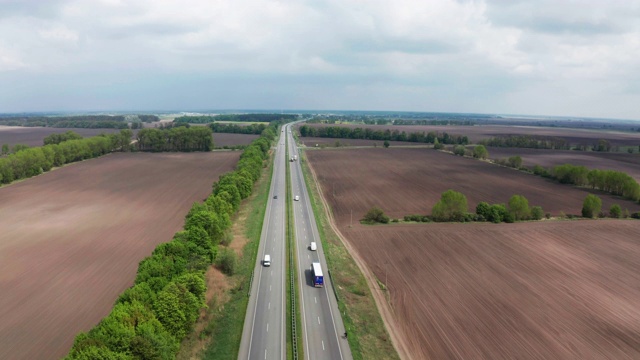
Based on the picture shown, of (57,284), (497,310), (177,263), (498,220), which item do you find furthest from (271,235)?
(498,220)

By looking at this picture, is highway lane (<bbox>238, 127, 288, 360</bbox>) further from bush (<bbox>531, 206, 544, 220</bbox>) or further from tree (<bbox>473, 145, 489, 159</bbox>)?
tree (<bbox>473, 145, 489, 159</bbox>)

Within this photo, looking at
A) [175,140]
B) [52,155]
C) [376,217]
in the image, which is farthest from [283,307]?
[175,140]

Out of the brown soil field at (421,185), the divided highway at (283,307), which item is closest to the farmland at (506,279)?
the brown soil field at (421,185)

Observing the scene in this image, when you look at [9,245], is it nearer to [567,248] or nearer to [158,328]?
[158,328]

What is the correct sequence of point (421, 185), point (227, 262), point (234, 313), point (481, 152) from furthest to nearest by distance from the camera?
point (481, 152) < point (421, 185) < point (227, 262) < point (234, 313)

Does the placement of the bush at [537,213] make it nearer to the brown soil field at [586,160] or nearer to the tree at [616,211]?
the tree at [616,211]

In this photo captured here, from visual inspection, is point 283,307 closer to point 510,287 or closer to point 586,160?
point 510,287
